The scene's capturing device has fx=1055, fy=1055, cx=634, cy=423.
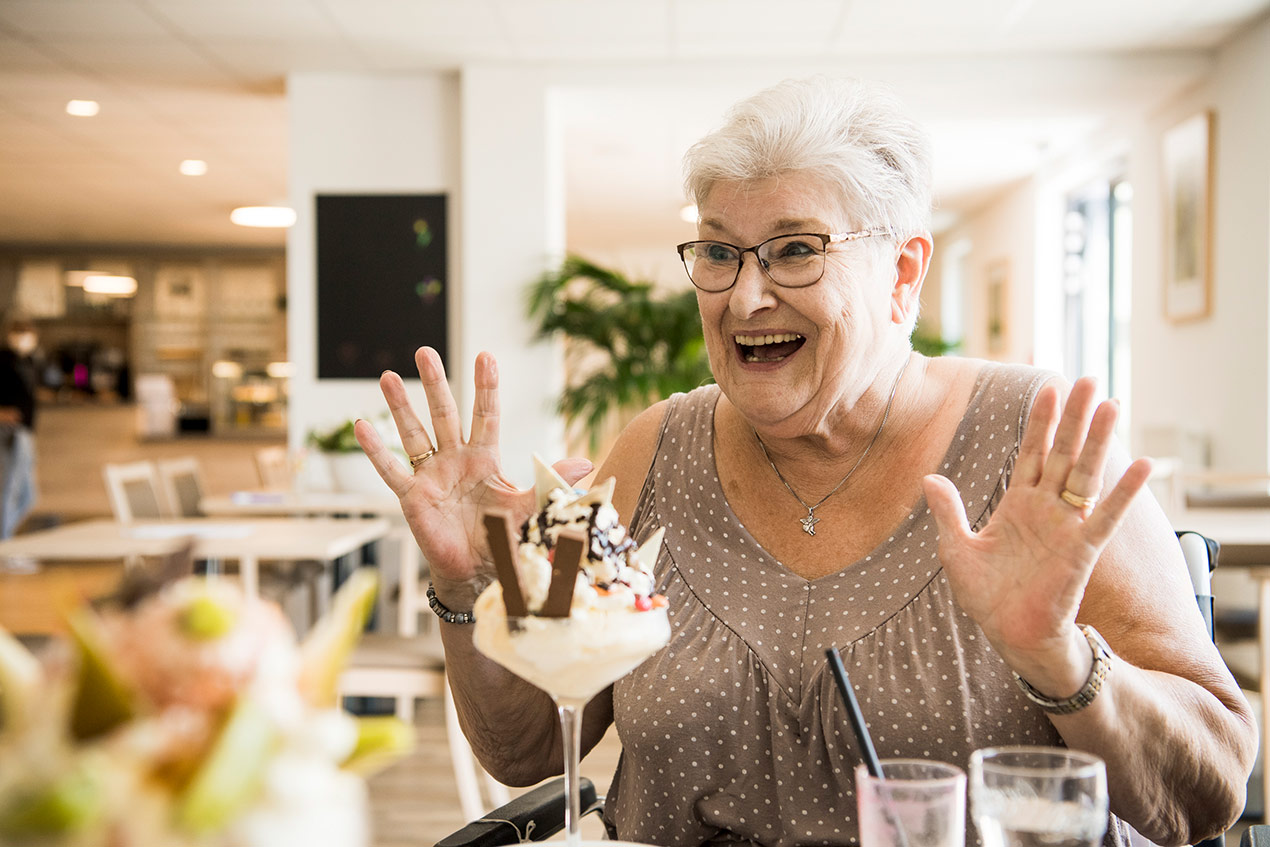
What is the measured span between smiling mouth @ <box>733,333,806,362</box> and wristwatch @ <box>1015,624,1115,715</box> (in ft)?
1.71

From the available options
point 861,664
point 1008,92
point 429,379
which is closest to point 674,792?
point 861,664

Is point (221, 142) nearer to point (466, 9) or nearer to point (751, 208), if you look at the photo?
point (466, 9)

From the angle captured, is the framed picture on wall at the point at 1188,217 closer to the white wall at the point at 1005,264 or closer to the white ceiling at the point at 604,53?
the white ceiling at the point at 604,53

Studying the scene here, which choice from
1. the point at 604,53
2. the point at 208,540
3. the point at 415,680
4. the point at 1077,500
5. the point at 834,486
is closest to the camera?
the point at 1077,500

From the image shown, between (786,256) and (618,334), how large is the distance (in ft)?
13.7

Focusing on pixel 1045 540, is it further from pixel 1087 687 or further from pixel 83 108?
pixel 83 108

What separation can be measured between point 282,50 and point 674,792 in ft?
15.8

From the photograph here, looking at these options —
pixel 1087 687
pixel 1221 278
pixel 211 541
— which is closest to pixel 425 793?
pixel 211 541

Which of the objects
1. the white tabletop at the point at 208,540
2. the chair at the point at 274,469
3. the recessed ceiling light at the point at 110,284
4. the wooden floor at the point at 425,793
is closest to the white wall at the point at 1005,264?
the chair at the point at 274,469

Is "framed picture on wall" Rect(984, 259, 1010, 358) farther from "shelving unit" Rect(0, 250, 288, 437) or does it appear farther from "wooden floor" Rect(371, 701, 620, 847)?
"shelving unit" Rect(0, 250, 288, 437)

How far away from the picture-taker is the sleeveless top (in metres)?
1.18

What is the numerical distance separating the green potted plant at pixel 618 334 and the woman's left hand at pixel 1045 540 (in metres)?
4.29

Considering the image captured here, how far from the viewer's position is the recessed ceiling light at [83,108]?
5980 millimetres

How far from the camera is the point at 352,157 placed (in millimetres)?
5617
